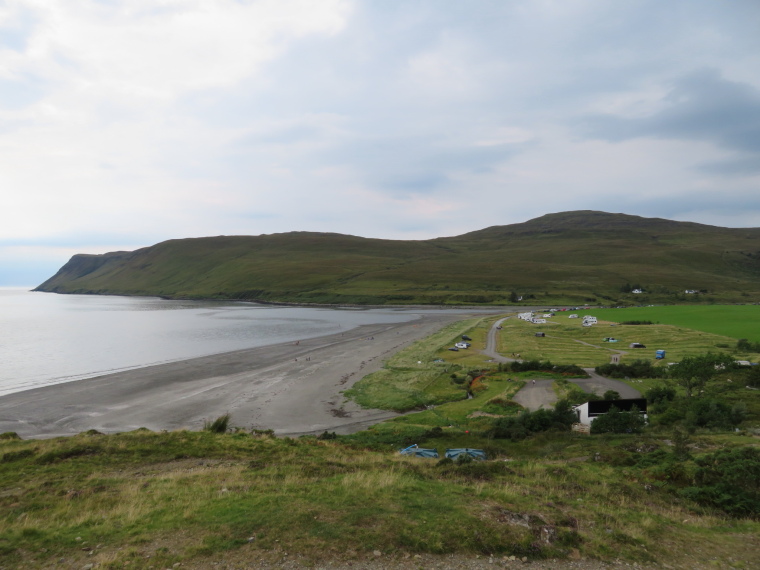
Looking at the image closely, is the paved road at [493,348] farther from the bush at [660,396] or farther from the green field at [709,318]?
the green field at [709,318]

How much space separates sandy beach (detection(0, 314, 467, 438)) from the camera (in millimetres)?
34594

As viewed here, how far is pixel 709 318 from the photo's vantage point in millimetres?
90938

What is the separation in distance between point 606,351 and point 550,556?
59351 millimetres

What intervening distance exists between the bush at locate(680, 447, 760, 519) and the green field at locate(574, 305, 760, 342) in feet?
208

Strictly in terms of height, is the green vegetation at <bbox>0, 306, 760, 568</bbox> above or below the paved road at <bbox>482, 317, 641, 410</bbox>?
above

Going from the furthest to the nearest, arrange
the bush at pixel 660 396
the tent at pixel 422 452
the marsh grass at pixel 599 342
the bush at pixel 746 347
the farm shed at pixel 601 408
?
the marsh grass at pixel 599 342
the bush at pixel 746 347
the bush at pixel 660 396
the farm shed at pixel 601 408
the tent at pixel 422 452

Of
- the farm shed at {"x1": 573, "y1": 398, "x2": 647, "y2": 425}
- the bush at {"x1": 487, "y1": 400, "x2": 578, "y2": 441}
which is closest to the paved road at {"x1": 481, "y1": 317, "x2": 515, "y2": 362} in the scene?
the farm shed at {"x1": 573, "y1": 398, "x2": 647, "y2": 425}

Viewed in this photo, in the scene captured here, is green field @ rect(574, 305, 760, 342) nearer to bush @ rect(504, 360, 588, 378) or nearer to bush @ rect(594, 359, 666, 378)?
bush @ rect(594, 359, 666, 378)

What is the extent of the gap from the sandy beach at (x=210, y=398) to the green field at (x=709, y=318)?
5916cm

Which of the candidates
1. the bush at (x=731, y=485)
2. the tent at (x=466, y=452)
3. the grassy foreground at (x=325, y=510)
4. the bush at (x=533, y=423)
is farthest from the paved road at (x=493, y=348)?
the bush at (x=731, y=485)

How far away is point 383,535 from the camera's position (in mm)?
10812

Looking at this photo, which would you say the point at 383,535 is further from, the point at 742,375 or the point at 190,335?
the point at 190,335

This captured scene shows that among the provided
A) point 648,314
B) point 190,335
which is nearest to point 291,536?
point 190,335

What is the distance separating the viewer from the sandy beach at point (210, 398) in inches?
1362
